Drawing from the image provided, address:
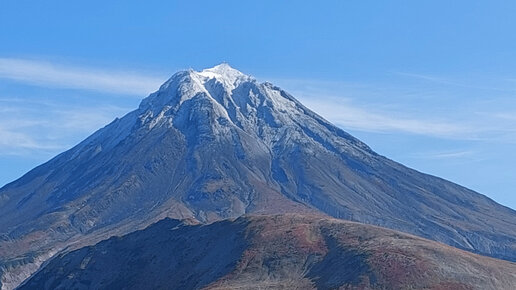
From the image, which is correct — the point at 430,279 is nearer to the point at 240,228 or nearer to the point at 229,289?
the point at 229,289

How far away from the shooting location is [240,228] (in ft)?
540

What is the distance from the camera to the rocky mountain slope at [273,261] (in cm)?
13000

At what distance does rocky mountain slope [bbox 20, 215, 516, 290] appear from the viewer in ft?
427

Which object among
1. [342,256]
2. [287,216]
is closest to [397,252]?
[342,256]

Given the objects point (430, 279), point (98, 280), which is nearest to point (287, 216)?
point (98, 280)

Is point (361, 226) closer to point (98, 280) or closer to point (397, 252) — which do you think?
point (397, 252)

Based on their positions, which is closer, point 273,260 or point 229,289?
point 229,289

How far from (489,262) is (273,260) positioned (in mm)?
30810

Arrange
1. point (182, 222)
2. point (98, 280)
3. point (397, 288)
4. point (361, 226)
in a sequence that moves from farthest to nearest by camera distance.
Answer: point (182, 222) → point (98, 280) → point (361, 226) → point (397, 288)

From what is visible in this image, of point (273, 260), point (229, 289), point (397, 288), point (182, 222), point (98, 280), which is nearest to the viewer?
point (397, 288)

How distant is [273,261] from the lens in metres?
145

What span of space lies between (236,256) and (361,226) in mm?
20805

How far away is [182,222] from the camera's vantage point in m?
183

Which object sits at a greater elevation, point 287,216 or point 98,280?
point 287,216
